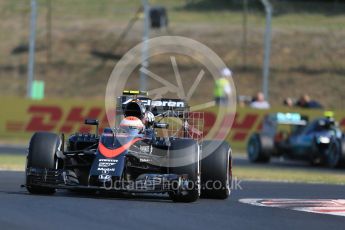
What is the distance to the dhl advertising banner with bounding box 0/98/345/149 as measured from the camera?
3195 centimetres

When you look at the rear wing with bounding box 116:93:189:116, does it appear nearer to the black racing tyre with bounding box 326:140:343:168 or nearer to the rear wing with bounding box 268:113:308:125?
the black racing tyre with bounding box 326:140:343:168

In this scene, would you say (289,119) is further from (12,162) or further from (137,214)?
(137,214)

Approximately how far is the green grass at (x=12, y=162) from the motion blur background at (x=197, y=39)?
1576 centimetres

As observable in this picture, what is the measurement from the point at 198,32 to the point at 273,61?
4.33 meters

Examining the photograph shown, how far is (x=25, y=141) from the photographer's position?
3228cm

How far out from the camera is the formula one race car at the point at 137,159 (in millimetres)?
12656

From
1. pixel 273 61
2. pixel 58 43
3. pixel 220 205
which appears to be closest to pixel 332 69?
pixel 273 61

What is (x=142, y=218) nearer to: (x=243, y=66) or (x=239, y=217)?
(x=239, y=217)

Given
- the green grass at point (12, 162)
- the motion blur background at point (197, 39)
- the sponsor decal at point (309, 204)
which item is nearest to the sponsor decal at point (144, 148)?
the sponsor decal at point (309, 204)

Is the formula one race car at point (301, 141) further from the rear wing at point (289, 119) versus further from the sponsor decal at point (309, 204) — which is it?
the sponsor decal at point (309, 204)

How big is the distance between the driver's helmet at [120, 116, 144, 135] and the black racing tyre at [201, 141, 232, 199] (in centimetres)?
88

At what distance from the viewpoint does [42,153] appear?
42.7ft

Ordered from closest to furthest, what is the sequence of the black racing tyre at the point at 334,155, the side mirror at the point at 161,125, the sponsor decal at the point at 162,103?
the side mirror at the point at 161,125 < the sponsor decal at the point at 162,103 < the black racing tyre at the point at 334,155

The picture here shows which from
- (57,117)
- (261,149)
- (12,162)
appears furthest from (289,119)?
(12,162)
